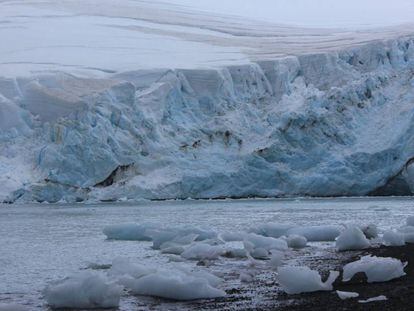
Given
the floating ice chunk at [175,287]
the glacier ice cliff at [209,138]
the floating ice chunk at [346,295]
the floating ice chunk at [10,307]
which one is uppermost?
the floating ice chunk at [346,295]

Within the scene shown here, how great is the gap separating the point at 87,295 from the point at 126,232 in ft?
14.3

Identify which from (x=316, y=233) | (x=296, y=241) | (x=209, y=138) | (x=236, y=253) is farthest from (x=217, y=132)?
(x=236, y=253)

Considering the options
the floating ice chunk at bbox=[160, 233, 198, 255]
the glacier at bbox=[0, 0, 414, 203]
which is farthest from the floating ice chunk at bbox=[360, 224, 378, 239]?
the glacier at bbox=[0, 0, 414, 203]

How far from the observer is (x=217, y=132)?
59.3ft

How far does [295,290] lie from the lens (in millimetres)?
4395

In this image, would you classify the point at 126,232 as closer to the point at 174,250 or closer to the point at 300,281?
the point at 174,250

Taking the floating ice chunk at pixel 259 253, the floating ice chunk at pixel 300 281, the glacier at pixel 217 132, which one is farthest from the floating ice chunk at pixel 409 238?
the glacier at pixel 217 132

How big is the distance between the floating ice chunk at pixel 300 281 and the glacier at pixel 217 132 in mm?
12265

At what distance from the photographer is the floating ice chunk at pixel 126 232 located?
335 inches

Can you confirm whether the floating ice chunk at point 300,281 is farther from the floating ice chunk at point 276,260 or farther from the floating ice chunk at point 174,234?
the floating ice chunk at point 174,234

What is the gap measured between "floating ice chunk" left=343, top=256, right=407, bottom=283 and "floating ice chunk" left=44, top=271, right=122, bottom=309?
1554mm

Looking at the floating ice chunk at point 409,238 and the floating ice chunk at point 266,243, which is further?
the floating ice chunk at point 409,238

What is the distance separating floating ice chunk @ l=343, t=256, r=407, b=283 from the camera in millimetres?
4639

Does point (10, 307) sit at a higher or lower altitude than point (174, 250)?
higher
